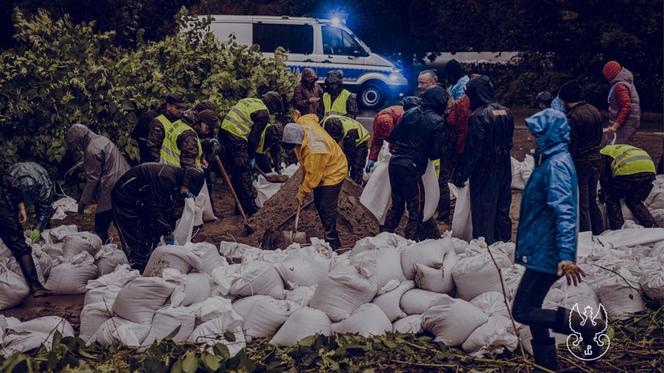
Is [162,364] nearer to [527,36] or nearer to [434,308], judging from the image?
[434,308]

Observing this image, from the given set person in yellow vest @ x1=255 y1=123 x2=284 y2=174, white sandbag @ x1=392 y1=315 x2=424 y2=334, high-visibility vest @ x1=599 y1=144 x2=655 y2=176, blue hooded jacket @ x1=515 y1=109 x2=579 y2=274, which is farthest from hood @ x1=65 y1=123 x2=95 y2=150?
high-visibility vest @ x1=599 y1=144 x2=655 y2=176

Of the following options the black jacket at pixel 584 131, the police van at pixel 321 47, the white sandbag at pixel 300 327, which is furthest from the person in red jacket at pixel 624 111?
the police van at pixel 321 47

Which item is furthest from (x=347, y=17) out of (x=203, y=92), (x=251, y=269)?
(x=251, y=269)

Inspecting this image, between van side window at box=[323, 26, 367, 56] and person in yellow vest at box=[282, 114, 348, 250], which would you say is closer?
person in yellow vest at box=[282, 114, 348, 250]

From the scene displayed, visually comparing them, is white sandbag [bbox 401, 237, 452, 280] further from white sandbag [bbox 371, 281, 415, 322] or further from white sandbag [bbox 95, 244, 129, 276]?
white sandbag [bbox 95, 244, 129, 276]

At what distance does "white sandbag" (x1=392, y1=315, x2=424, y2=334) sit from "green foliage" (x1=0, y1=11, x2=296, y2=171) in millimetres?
5245

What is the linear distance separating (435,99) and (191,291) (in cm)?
296

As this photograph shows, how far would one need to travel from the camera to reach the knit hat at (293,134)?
25.1ft

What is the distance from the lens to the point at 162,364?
5.41m

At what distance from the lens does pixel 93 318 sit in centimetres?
609

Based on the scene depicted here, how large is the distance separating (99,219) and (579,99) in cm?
416

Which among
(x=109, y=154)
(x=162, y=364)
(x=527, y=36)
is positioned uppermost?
(x=527, y=36)

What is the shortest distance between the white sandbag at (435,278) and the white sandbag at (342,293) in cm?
38

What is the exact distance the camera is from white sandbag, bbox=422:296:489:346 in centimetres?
570
